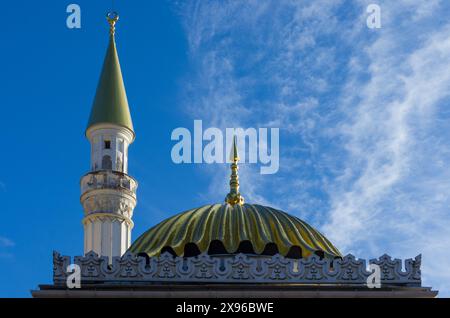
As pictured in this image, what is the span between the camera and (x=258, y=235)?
115ft

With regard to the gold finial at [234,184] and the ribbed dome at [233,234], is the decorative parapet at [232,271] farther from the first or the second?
the gold finial at [234,184]

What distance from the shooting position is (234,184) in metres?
41.1

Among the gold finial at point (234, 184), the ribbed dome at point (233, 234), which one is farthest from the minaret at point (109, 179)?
the ribbed dome at point (233, 234)

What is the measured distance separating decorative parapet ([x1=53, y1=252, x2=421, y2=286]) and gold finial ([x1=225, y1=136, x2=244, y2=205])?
10318mm

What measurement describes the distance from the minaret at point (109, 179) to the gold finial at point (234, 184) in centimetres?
754

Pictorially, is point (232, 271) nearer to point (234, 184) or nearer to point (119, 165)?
point (234, 184)

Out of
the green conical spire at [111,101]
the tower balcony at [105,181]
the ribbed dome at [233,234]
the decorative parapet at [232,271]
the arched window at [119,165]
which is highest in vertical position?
the green conical spire at [111,101]

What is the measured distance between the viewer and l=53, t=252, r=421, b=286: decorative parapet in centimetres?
2995

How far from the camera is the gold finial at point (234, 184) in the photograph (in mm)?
40656

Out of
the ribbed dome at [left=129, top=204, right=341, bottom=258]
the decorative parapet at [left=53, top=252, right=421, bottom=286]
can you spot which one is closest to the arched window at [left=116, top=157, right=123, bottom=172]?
the ribbed dome at [left=129, top=204, right=341, bottom=258]

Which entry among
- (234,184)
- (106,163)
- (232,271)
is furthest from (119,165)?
(232,271)

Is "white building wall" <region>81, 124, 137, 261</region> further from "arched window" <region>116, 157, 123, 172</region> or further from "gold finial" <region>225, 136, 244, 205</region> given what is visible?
"gold finial" <region>225, 136, 244, 205</region>
